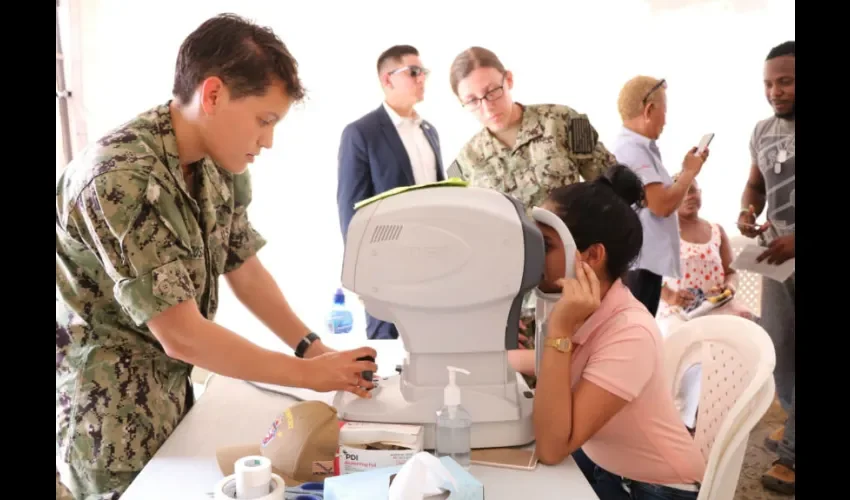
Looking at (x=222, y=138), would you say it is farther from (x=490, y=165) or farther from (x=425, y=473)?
(x=490, y=165)

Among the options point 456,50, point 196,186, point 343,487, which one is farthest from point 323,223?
point 343,487

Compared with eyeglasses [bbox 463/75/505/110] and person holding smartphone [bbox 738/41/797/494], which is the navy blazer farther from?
person holding smartphone [bbox 738/41/797/494]

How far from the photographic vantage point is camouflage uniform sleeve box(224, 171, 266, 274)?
5.02 ft

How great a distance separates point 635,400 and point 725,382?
0.35 m

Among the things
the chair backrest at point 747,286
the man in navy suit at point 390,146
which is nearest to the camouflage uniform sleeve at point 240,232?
the man in navy suit at point 390,146

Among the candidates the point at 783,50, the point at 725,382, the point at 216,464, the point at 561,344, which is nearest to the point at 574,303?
the point at 561,344

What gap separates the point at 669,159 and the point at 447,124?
3.51ft

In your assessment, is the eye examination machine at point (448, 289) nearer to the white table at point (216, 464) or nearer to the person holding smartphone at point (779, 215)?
the white table at point (216, 464)

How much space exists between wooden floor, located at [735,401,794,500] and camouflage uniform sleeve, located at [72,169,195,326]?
2205 millimetres

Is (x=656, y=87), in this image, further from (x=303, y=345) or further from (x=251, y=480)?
(x=251, y=480)

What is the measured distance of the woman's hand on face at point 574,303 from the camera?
118 cm

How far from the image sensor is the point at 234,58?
1192 millimetres

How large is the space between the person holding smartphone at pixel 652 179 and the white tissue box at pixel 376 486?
1.99 metres

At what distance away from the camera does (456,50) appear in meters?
3.21
